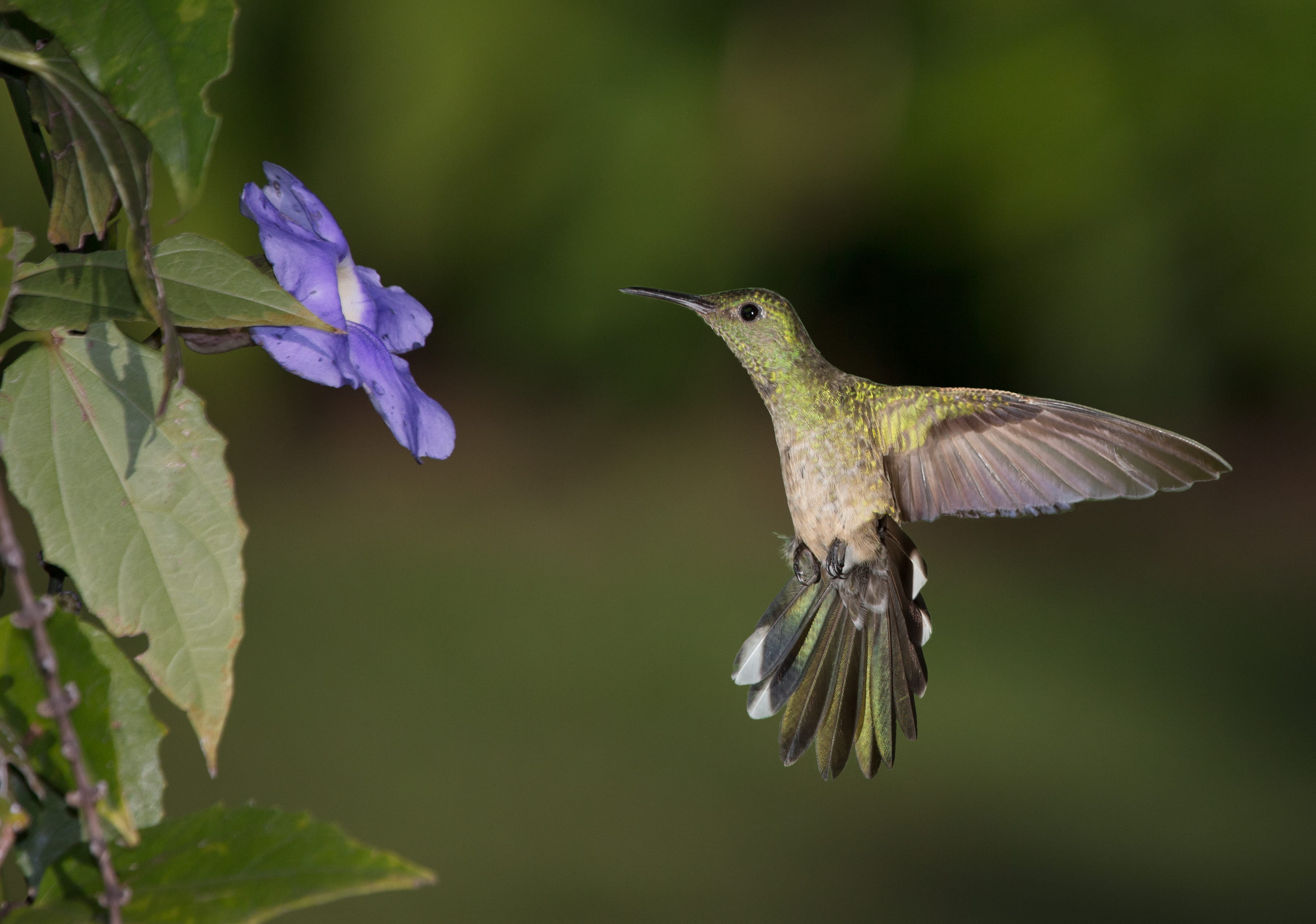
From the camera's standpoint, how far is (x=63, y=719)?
0.56m

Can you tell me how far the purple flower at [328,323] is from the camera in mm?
746

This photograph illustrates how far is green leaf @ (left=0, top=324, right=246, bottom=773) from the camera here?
0.65 m

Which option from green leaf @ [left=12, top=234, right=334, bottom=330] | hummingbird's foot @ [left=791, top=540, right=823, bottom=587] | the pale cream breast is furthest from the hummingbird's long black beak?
green leaf @ [left=12, top=234, right=334, bottom=330]

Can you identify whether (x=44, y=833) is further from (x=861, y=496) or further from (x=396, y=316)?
(x=861, y=496)

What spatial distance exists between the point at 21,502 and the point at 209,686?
0.43 feet

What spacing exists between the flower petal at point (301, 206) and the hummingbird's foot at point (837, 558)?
676 millimetres

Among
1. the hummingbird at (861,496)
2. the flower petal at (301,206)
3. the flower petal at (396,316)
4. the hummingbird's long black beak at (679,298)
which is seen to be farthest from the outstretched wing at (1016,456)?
the flower petal at (301,206)

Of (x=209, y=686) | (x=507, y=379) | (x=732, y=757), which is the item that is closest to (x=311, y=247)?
(x=209, y=686)

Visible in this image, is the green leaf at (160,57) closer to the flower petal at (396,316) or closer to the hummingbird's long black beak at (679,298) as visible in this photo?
the flower petal at (396,316)

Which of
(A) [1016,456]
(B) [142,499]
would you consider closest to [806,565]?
(A) [1016,456]

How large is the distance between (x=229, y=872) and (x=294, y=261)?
0.39 m

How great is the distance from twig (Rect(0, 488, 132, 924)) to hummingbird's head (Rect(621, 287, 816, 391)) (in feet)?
2.74

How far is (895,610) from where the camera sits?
4.50ft

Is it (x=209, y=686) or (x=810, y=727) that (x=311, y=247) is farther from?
(x=810, y=727)
